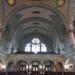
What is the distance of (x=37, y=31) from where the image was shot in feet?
149

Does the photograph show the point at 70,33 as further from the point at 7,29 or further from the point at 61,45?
the point at 7,29

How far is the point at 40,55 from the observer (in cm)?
3616

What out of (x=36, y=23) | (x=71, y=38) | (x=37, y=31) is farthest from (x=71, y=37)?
(x=37, y=31)

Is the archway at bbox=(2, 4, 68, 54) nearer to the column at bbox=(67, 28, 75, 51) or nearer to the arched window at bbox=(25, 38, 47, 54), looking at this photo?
the arched window at bbox=(25, 38, 47, 54)

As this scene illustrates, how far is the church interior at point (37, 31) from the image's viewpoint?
2908 cm

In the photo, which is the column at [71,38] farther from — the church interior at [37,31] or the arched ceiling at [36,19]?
the arched ceiling at [36,19]

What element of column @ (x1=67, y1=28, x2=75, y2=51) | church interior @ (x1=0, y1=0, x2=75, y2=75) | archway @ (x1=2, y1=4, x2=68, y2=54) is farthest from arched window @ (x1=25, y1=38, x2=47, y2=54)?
column @ (x1=67, y1=28, x2=75, y2=51)

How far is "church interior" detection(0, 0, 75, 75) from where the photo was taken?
95.4 feet

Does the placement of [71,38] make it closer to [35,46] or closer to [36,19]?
[36,19]

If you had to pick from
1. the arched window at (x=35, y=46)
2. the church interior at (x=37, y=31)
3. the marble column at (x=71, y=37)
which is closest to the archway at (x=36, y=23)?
the church interior at (x=37, y=31)

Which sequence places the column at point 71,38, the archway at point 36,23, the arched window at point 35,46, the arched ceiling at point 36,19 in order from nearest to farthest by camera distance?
the column at point 71,38, the archway at point 36,23, the arched ceiling at point 36,19, the arched window at point 35,46

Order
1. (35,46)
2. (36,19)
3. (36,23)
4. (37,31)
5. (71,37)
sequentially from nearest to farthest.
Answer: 1. (71,37)
2. (36,19)
3. (36,23)
4. (37,31)
5. (35,46)

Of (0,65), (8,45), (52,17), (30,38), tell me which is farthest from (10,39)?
(30,38)

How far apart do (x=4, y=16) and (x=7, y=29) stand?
6.82 m
